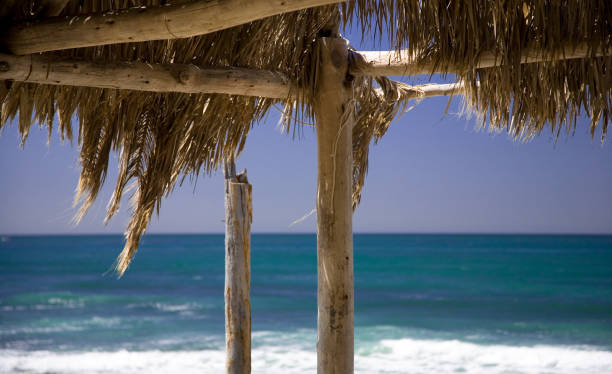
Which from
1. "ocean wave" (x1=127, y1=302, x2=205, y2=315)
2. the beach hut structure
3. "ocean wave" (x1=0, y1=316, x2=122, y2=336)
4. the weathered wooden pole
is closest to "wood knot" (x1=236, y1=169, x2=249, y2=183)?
the weathered wooden pole

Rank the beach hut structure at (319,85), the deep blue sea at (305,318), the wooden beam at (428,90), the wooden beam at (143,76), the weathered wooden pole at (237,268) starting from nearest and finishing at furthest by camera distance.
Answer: the wooden beam at (143,76)
the beach hut structure at (319,85)
the wooden beam at (428,90)
the weathered wooden pole at (237,268)
the deep blue sea at (305,318)

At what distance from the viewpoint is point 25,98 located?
2088 mm

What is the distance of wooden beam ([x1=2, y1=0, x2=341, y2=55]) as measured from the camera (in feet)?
4.34

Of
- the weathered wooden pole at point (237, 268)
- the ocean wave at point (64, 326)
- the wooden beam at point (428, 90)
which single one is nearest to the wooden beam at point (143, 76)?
the wooden beam at point (428, 90)

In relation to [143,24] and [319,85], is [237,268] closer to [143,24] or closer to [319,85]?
[319,85]

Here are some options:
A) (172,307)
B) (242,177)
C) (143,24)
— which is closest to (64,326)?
(172,307)

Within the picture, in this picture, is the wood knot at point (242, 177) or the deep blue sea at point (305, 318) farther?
the deep blue sea at point (305, 318)

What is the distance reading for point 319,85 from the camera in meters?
2.33

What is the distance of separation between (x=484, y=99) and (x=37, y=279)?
19322 millimetres

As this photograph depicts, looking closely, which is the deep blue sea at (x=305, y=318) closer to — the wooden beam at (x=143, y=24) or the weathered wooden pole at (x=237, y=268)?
the weathered wooden pole at (x=237, y=268)

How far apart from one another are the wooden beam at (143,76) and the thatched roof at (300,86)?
0.10m

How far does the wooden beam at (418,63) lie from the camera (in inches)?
78.8

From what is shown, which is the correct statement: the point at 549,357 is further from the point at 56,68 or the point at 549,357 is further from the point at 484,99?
the point at 56,68

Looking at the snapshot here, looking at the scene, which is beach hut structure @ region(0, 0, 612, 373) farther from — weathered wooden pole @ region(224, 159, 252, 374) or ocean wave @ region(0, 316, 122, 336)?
ocean wave @ region(0, 316, 122, 336)
